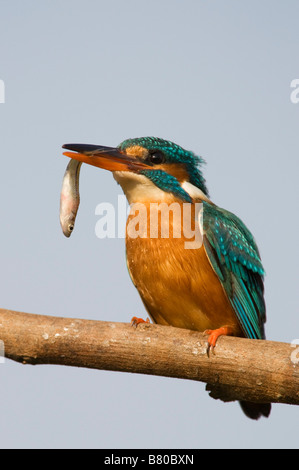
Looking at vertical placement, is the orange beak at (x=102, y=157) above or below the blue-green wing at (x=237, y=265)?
above

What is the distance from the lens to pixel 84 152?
15.6 ft

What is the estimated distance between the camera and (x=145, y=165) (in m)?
4.92

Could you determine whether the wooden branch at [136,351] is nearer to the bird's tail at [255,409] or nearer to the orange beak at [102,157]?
the bird's tail at [255,409]

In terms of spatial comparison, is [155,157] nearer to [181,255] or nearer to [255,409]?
[181,255]

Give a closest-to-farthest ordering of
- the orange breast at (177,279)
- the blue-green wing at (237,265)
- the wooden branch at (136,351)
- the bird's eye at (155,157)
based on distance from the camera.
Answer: the wooden branch at (136,351)
the orange breast at (177,279)
the blue-green wing at (237,265)
the bird's eye at (155,157)

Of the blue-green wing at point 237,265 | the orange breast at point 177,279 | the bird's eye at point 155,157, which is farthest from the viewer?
the bird's eye at point 155,157

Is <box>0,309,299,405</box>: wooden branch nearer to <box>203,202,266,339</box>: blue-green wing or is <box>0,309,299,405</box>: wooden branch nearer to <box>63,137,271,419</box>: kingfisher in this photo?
<box>63,137,271,419</box>: kingfisher

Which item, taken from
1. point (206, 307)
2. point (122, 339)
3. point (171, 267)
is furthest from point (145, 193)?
point (122, 339)

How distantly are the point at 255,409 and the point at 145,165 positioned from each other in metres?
2.00

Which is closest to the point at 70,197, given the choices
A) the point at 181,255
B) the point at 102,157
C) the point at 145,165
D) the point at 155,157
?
the point at 102,157

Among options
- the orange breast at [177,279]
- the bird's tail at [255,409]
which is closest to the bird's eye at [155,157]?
the orange breast at [177,279]

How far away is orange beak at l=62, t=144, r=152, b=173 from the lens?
473 centimetres

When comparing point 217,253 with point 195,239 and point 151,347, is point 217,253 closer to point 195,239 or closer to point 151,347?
point 195,239

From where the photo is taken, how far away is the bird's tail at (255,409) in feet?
15.3
